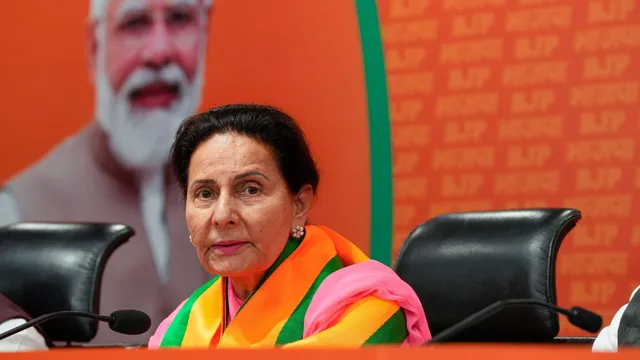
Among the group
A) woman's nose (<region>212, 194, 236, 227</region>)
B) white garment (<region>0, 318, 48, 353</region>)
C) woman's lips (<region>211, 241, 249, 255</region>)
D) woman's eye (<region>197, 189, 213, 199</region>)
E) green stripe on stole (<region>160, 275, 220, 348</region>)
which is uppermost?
woman's eye (<region>197, 189, 213, 199</region>)

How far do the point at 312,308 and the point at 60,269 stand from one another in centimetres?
105

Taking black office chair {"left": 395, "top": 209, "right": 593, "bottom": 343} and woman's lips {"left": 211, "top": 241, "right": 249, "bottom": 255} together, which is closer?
woman's lips {"left": 211, "top": 241, "right": 249, "bottom": 255}

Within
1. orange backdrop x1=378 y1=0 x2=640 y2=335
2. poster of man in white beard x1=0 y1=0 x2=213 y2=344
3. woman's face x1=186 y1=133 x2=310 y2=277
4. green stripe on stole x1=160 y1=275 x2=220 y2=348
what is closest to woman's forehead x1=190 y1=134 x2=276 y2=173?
woman's face x1=186 y1=133 x2=310 y2=277

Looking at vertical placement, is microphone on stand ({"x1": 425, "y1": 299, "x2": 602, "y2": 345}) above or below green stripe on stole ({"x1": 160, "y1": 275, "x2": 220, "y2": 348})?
above

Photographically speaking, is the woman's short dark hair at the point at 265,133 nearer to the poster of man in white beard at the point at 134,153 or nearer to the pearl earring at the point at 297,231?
the pearl earring at the point at 297,231

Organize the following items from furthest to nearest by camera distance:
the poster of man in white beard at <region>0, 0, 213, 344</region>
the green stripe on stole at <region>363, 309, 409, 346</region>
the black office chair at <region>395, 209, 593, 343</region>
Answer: the poster of man in white beard at <region>0, 0, 213, 344</region> → the black office chair at <region>395, 209, 593, 343</region> → the green stripe on stole at <region>363, 309, 409, 346</region>

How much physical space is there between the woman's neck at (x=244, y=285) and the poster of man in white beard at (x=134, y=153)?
1949mm

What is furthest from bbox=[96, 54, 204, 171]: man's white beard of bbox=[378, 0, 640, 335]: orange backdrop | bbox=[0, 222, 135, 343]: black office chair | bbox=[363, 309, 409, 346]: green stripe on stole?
bbox=[363, 309, 409, 346]: green stripe on stole

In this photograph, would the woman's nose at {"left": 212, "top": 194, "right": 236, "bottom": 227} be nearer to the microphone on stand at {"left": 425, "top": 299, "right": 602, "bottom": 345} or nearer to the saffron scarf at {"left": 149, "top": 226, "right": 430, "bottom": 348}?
the saffron scarf at {"left": 149, "top": 226, "right": 430, "bottom": 348}

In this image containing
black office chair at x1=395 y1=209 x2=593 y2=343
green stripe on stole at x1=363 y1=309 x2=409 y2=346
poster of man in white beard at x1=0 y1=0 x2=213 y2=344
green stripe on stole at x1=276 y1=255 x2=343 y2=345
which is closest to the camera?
green stripe on stole at x1=363 y1=309 x2=409 y2=346

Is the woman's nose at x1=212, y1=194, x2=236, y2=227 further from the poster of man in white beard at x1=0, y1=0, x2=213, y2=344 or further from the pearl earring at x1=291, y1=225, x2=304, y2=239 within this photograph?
the poster of man in white beard at x1=0, y1=0, x2=213, y2=344

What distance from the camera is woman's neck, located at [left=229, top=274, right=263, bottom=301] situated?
1.92m

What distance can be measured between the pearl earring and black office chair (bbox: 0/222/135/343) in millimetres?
806

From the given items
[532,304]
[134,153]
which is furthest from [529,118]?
[532,304]
